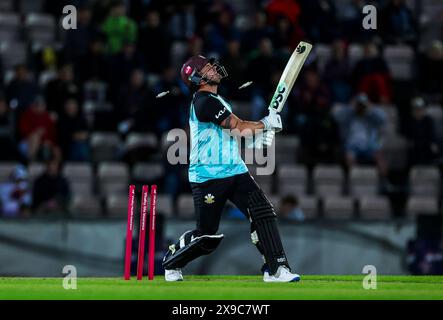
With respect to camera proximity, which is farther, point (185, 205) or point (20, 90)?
point (20, 90)

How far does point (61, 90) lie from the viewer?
2452 cm

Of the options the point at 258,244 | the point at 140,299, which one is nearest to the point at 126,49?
the point at 258,244

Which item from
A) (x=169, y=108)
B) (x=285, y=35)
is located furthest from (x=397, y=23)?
(x=169, y=108)

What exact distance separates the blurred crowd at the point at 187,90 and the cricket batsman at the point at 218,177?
708 centimetres

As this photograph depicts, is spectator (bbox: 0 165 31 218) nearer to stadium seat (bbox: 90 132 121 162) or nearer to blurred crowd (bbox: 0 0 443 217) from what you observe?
blurred crowd (bbox: 0 0 443 217)

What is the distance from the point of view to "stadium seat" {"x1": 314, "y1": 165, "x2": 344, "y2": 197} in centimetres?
2395

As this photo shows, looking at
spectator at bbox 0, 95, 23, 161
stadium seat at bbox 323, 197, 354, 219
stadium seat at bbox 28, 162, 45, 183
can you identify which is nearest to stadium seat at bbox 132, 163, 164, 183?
stadium seat at bbox 28, 162, 45, 183

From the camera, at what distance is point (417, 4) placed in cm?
2825

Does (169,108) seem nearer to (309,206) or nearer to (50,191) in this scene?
(50,191)

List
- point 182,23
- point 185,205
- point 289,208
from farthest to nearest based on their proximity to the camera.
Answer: point 182,23
point 185,205
point 289,208

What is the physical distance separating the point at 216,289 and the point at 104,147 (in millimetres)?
9789
